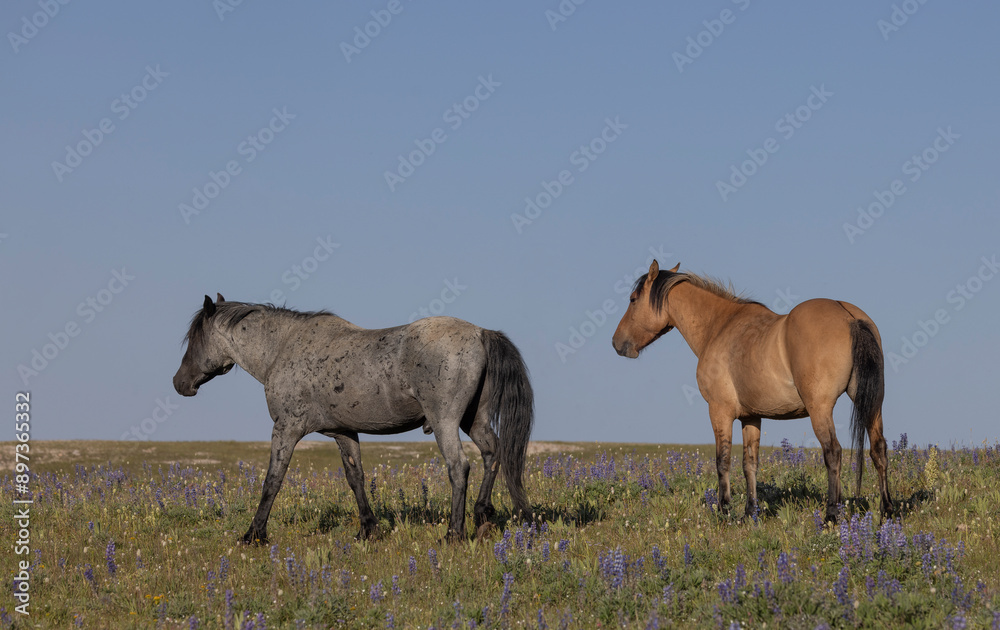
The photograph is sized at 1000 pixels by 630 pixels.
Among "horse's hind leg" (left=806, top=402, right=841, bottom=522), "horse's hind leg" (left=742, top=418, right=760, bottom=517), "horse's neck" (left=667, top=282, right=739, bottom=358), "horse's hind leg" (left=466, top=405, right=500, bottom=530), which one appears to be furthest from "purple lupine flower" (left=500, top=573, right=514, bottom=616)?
"horse's neck" (left=667, top=282, right=739, bottom=358)

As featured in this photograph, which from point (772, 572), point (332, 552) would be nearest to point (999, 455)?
point (772, 572)

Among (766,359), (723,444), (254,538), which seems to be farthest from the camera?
(254,538)

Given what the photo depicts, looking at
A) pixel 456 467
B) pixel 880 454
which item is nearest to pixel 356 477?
pixel 456 467

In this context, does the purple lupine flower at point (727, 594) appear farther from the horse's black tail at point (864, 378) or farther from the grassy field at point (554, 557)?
the horse's black tail at point (864, 378)

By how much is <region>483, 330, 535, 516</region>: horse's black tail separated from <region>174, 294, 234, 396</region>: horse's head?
4.29 meters

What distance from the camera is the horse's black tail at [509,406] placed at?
34.5ft

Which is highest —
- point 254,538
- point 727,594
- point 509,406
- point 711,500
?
point 509,406

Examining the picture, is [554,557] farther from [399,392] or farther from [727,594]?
[399,392]

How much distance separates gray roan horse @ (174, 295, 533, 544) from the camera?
10.4 meters

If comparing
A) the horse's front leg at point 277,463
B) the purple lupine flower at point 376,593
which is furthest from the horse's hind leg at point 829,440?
the horse's front leg at point 277,463

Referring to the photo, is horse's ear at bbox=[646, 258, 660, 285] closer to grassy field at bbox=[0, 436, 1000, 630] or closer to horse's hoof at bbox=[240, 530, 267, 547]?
grassy field at bbox=[0, 436, 1000, 630]

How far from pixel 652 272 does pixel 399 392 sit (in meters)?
4.00

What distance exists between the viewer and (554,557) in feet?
29.5

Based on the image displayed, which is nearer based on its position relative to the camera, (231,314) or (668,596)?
(668,596)
